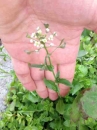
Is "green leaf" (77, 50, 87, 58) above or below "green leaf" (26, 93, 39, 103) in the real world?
above

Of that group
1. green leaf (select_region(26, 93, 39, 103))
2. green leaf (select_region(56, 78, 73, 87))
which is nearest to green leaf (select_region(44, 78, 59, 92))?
green leaf (select_region(56, 78, 73, 87))

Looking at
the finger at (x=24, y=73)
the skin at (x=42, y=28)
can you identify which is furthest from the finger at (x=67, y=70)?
the finger at (x=24, y=73)

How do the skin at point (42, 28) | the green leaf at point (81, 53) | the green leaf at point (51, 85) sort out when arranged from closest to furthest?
the skin at point (42, 28)
the green leaf at point (51, 85)
the green leaf at point (81, 53)

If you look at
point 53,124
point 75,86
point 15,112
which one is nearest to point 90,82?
point 75,86

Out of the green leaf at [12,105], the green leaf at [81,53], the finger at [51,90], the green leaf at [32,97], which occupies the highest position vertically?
the green leaf at [81,53]

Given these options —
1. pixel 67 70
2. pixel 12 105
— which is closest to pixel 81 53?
pixel 67 70

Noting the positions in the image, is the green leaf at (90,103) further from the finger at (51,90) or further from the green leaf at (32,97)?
the green leaf at (32,97)

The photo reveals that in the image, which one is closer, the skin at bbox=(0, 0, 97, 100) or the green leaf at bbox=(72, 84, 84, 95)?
the skin at bbox=(0, 0, 97, 100)

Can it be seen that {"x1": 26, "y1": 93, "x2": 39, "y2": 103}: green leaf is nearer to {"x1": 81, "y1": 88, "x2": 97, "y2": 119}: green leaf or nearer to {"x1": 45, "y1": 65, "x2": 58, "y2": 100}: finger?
{"x1": 45, "y1": 65, "x2": 58, "y2": 100}: finger
